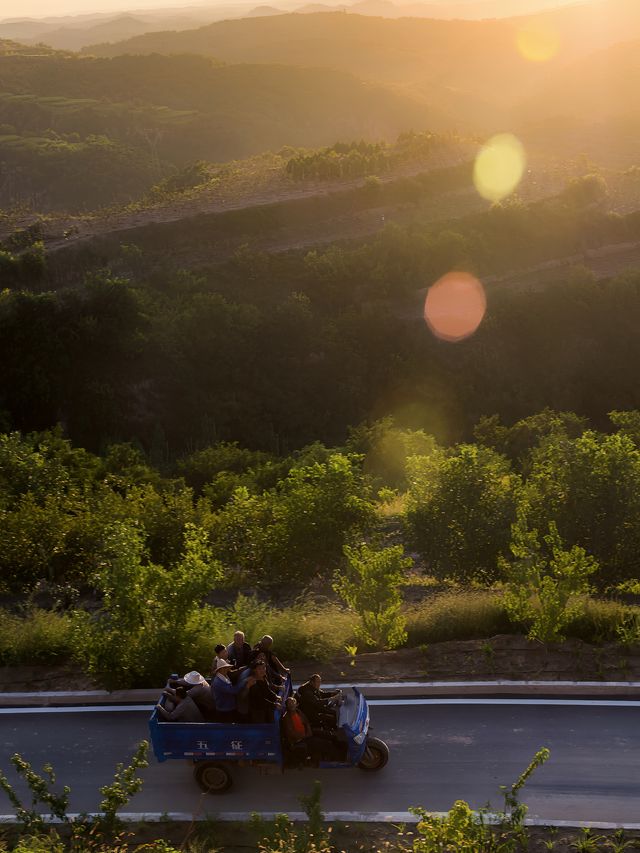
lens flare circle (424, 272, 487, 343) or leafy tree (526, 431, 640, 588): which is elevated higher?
lens flare circle (424, 272, 487, 343)

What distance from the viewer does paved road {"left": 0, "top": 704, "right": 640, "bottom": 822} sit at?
27.7 feet

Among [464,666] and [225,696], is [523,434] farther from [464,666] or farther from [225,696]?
[225,696]

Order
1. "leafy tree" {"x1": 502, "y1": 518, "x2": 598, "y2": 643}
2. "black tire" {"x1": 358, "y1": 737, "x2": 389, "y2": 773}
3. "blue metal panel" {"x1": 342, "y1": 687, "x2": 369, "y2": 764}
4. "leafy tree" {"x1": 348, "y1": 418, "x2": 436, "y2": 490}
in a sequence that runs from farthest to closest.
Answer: "leafy tree" {"x1": 348, "y1": 418, "x2": 436, "y2": 490}
"leafy tree" {"x1": 502, "y1": 518, "x2": 598, "y2": 643}
"black tire" {"x1": 358, "y1": 737, "x2": 389, "y2": 773}
"blue metal panel" {"x1": 342, "y1": 687, "x2": 369, "y2": 764}

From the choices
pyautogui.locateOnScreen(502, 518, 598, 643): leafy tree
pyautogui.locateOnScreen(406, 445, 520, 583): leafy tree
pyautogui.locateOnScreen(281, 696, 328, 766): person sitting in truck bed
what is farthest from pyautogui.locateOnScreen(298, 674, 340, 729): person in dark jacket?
pyautogui.locateOnScreen(406, 445, 520, 583): leafy tree

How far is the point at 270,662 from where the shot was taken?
905cm

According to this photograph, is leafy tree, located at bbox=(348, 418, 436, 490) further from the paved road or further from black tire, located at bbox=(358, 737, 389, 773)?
black tire, located at bbox=(358, 737, 389, 773)

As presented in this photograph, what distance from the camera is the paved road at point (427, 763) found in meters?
8.45

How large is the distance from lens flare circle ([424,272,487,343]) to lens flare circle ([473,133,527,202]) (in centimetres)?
1165

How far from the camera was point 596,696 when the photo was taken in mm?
9859

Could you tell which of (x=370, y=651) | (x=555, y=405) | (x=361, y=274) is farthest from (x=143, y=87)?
(x=370, y=651)

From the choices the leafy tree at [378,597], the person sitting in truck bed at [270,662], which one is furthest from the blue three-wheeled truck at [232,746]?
the leafy tree at [378,597]

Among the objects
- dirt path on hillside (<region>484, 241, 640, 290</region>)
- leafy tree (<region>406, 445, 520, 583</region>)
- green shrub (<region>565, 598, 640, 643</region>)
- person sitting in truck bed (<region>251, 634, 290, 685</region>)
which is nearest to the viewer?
person sitting in truck bed (<region>251, 634, 290, 685</region>)

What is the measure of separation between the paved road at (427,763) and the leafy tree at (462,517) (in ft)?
13.5

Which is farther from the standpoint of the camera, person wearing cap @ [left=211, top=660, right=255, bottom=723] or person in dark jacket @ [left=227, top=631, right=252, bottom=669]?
person in dark jacket @ [left=227, top=631, right=252, bottom=669]
